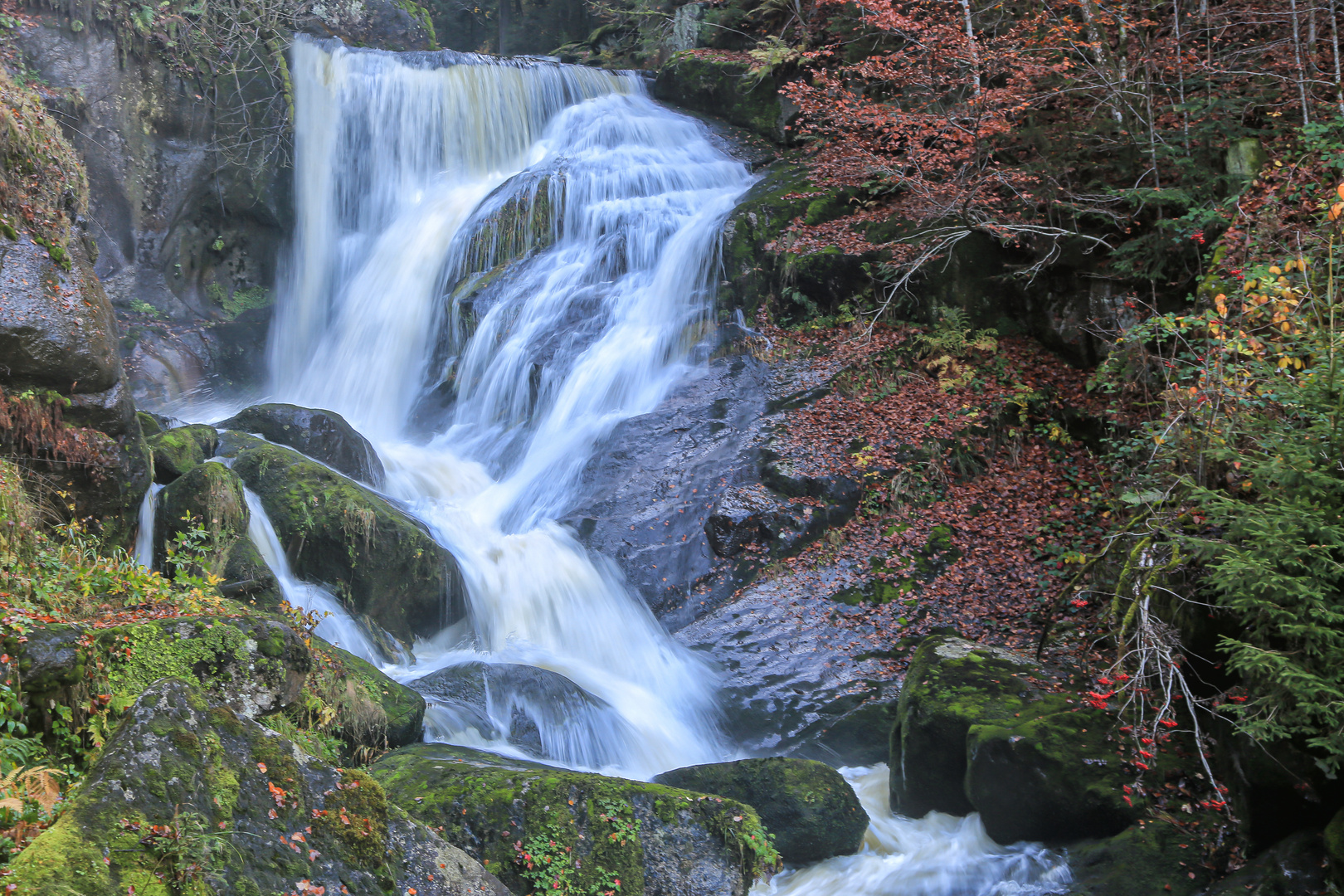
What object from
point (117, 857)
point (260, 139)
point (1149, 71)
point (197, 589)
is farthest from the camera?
point (260, 139)

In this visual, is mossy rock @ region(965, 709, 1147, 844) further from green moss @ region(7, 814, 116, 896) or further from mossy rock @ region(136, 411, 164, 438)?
mossy rock @ region(136, 411, 164, 438)

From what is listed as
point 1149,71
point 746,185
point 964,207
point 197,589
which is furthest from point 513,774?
point 746,185

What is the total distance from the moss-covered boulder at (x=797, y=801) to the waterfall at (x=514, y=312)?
1.20m

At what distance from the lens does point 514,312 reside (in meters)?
12.6

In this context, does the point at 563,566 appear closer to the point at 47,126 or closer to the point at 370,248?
the point at 47,126

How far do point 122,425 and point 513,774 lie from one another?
4.71 m

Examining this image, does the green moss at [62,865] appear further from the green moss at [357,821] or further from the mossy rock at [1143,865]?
the mossy rock at [1143,865]

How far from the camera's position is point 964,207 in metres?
9.63

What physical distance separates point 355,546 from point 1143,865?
22.6 ft

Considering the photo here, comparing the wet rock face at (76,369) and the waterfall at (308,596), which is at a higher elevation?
the wet rock face at (76,369)

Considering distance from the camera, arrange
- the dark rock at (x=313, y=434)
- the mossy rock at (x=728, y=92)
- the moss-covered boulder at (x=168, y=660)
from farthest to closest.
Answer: the mossy rock at (x=728, y=92)
the dark rock at (x=313, y=434)
the moss-covered boulder at (x=168, y=660)

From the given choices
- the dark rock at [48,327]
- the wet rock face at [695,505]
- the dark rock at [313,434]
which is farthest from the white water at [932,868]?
the dark rock at [313,434]

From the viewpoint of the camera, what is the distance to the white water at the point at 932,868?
17.3ft

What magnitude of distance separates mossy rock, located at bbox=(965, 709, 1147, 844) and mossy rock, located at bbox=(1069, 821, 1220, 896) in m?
0.16
